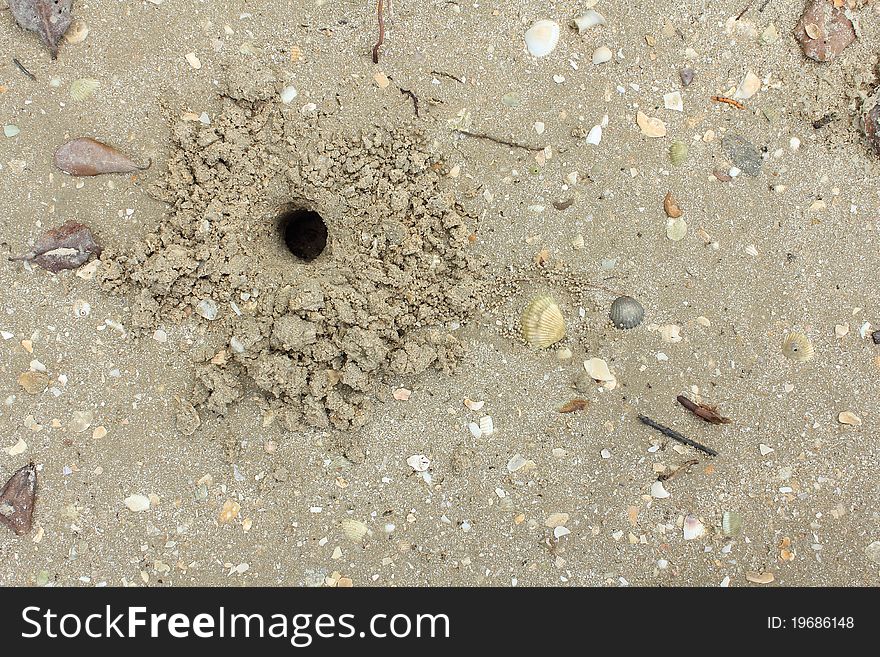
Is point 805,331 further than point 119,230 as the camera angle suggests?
Yes

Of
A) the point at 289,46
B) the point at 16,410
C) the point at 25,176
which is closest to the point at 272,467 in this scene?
the point at 16,410

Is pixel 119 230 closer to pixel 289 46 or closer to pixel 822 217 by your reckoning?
pixel 289 46

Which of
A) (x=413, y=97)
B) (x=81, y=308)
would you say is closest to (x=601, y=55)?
(x=413, y=97)

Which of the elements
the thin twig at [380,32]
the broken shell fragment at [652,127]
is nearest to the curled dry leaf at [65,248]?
the thin twig at [380,32]

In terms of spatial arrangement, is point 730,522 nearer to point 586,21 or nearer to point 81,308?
point 586,21

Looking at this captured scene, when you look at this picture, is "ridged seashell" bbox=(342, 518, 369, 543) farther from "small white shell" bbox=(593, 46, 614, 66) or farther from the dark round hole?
"small white shell" bbox=(593, 46, 614, 66)

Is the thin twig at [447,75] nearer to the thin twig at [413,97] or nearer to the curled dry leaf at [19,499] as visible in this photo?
the thin twig at [413,97]
